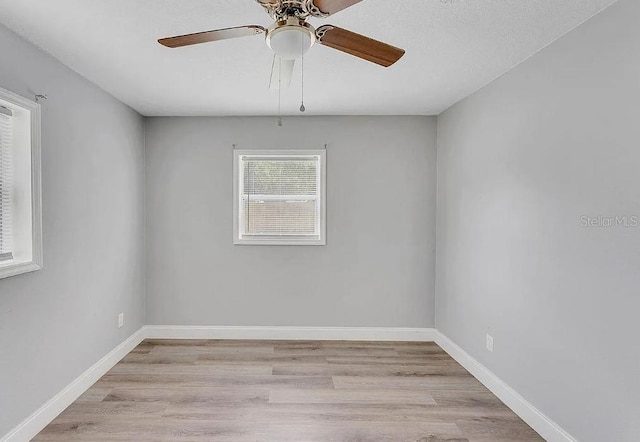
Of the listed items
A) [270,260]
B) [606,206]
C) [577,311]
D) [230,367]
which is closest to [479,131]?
[606,206]

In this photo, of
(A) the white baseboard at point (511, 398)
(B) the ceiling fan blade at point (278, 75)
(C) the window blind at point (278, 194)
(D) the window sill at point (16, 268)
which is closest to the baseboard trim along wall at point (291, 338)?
(A) the white baseboard at point (511, 398)

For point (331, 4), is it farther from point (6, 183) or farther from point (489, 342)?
point (489, 342)

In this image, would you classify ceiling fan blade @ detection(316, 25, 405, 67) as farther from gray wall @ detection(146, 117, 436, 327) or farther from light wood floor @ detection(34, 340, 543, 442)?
gray wall @ detection(146, 117, 436, 327)

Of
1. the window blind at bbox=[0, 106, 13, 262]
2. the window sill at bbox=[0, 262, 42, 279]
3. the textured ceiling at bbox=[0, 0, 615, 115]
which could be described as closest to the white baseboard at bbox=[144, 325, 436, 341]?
the window sill at bbox=[0, 262, 42, 279]

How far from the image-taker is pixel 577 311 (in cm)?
209

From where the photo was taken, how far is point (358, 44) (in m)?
1.64

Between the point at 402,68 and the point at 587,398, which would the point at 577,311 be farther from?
the point at 402,68

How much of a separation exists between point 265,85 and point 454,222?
2.20 metres

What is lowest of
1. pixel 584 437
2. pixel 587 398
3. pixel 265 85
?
pixel 584 437

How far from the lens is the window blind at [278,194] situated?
4078 millimetres

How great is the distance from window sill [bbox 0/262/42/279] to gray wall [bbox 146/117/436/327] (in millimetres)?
1762

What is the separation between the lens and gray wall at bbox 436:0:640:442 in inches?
70.8

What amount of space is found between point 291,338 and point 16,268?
2.61m

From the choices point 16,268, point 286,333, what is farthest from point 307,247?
point 16,268
